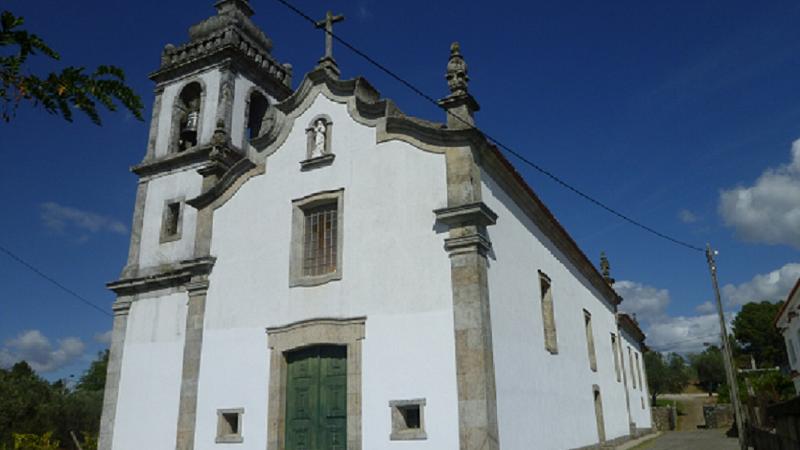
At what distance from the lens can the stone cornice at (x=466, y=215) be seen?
9.57m

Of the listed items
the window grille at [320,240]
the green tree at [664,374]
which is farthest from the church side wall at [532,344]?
the green tree at [664,374]

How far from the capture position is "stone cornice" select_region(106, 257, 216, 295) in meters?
12.2

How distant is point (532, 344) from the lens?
1145cm

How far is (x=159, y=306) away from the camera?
1344 centimetres

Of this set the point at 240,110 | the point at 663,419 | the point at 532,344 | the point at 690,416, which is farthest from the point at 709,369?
the point at 240,110

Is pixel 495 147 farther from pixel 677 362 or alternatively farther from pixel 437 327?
pixel 677 362

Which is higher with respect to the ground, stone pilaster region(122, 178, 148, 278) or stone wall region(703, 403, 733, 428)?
stone pilaster region(122, 178, 148, 278)

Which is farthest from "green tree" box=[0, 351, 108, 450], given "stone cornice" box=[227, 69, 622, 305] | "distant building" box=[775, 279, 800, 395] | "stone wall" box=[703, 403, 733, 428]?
"distant building" box=[775, 279, 800, 395]

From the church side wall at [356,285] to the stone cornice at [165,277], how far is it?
0.33 meters

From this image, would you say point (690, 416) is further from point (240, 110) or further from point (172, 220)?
point (172, 220)

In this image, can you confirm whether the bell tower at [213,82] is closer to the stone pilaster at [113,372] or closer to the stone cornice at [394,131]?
the stone cornice at [394,131]

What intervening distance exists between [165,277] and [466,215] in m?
7.63

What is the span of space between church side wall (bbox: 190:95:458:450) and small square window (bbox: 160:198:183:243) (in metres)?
2.47

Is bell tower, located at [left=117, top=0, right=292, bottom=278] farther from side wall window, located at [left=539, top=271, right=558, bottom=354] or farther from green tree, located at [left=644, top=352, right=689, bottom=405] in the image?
green tree, located at [left=644, top=352, right=689, bottom=405]
